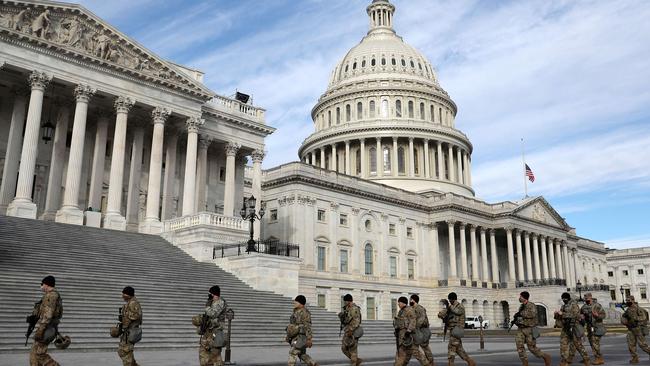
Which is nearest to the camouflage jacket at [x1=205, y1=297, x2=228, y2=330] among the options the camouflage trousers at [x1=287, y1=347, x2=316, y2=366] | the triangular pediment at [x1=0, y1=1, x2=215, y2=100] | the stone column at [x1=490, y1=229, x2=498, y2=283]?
the camouflage trousers at [x1=287, y1=347, x2=316, y2=366]

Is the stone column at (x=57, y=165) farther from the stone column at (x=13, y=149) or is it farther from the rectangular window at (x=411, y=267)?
the rectangular window at (x=411, y=267)

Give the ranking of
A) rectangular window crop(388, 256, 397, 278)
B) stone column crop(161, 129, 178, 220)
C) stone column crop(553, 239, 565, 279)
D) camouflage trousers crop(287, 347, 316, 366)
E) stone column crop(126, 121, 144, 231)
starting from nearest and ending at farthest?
camouflage trousers crop(287, 347, 316, 366), stone column crop(126, 121, 144, 231), stone column crop(161, 129, 178, 220), rectangular window crop(388, 256, 397, 278), stone column crop(553, 239, 565, 279)

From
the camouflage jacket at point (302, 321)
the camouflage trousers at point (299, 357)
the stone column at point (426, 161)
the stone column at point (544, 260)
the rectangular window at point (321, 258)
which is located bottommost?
the camouflage trousers at point (299, 357)

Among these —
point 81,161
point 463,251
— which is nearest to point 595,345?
point 81,161

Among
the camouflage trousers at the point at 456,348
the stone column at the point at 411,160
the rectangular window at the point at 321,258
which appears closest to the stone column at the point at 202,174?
the rectangular window at the point at 321,258

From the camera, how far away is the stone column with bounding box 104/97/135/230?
124 ft

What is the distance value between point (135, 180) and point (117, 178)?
4668mm

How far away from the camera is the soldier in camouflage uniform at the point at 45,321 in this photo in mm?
11047

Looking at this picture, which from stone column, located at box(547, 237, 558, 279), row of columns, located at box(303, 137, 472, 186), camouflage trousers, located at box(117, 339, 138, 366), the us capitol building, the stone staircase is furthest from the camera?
row of columns, located at box(303, 137, 472, 186)

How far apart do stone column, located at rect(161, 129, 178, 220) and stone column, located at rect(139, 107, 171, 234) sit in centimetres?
326

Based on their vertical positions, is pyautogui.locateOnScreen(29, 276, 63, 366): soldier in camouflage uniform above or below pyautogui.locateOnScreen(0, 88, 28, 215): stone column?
below

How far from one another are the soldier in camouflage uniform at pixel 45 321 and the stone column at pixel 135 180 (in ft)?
104

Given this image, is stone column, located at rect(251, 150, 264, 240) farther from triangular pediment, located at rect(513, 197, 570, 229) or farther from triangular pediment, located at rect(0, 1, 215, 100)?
triangular pediment, located at rect(513, 197, 570, 229)

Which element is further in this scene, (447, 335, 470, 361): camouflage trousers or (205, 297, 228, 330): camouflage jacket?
(447, 335, 470, 361): camouflage trousers
